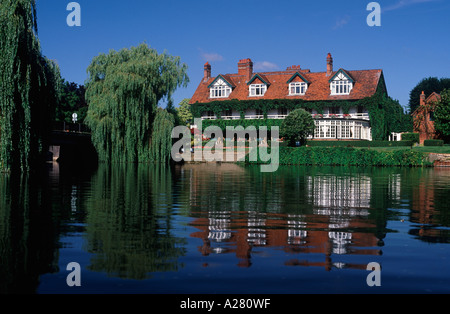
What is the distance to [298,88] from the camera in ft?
244

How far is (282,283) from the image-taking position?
21.9ft

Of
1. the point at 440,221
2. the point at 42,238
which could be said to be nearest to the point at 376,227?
the point at 440,221

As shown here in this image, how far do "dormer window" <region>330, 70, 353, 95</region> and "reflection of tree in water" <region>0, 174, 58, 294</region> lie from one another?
60625 mm

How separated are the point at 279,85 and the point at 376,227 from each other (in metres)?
66.5

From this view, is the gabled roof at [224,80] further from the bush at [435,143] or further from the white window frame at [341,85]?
the bush at [435,143]

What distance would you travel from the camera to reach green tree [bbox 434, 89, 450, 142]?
2625 inches

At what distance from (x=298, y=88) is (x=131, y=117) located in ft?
121

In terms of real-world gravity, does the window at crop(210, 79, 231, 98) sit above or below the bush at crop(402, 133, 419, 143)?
above

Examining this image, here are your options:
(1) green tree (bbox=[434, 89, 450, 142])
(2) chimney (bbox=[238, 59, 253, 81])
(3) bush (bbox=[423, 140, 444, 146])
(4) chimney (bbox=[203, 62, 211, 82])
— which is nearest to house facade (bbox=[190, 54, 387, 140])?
(2) chimney (bbox=[238, 59, 253, 81])

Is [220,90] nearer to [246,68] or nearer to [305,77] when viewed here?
[246,68]

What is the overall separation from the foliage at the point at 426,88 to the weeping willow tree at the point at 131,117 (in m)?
74.3

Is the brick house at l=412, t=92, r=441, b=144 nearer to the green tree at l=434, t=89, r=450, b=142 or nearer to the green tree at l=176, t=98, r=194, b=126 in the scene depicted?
the green tree at l=434, t=89, r=450, b=142

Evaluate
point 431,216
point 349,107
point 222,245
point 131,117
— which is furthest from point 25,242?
point 349,107
